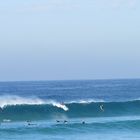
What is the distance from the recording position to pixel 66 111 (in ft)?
139

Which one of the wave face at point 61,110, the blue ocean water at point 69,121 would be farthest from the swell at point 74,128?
the wave face at point 61,110

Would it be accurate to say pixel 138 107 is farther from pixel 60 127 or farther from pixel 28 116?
pixel 60 127

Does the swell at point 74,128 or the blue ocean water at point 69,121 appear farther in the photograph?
the swell at point 74,128

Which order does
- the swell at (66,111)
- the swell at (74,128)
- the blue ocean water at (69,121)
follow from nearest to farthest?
the blue ocean water at (69,121) < the swell at (74,128) < the swell at (66,111)

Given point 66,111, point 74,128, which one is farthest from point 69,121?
point 66,111

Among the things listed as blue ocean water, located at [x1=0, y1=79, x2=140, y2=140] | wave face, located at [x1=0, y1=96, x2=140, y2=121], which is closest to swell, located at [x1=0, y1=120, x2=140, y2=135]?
blue ocean water, located at [x1=0, y1=79, x2=140, y2=140]

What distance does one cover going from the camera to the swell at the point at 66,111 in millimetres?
40219

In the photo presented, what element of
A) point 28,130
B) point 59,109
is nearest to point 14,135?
point 28,130

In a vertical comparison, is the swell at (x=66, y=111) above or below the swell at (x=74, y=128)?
above

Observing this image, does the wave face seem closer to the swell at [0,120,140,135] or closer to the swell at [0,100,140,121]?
the swell at [0,100,140,121]

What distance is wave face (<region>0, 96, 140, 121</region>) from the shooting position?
4028cm

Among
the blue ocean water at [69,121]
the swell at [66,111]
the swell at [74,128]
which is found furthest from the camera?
the swell at [66,111]

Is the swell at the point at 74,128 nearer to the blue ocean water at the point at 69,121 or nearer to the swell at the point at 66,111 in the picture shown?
the blue ocean water at the point at 69,121

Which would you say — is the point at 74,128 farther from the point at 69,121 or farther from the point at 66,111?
the point at 66,111
